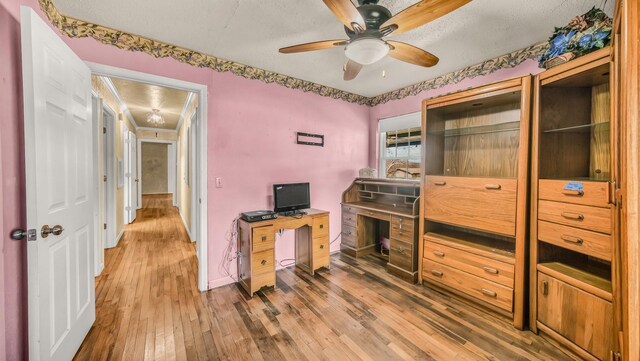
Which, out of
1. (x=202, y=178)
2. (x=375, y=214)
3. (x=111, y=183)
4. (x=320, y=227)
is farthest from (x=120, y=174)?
(x=375, y=214)

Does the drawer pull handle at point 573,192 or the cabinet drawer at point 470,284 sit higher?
the drawer pull handle at point 573,192

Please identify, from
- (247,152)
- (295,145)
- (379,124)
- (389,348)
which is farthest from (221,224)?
(379,124)

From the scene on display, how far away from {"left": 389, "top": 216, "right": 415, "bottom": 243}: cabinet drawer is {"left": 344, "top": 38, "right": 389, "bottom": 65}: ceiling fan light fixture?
1.92m

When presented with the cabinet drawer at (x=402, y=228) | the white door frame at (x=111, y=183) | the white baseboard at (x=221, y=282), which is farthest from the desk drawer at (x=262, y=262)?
the white door frame at (x=111, y=183)

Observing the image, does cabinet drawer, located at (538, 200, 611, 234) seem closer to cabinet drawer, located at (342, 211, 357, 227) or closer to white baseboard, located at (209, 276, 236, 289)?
cabinet drawer, located at (342, 211, 357, 227)

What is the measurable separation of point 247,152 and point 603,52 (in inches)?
120

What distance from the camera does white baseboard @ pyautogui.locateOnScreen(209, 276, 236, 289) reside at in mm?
2746

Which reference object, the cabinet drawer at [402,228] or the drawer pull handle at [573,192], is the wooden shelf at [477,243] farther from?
the drawer pull handle at [573,192]

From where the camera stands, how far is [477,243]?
245 cm

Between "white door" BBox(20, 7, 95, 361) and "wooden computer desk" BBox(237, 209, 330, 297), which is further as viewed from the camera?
"wooden computer desk" BBox(237, 209, 330, 297)

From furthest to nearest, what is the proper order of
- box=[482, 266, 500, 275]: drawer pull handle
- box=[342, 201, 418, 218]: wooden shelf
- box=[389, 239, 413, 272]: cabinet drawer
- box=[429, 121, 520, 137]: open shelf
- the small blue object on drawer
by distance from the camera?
box=[342, 201, 418, 218]: wooden shelf → box=[389, 239, 413, 272]: cabinet drawer → box=[429, 121, 520, 137]: open shelf → box=[482, 266, 500, 275]: drawer pull handle → the small blue object on drawer

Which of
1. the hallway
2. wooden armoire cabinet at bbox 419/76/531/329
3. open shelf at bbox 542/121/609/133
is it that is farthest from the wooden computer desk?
open shelf at bbox 542/121/609/133

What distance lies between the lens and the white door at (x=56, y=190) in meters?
1.27

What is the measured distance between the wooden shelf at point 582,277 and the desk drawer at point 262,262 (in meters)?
2.37
